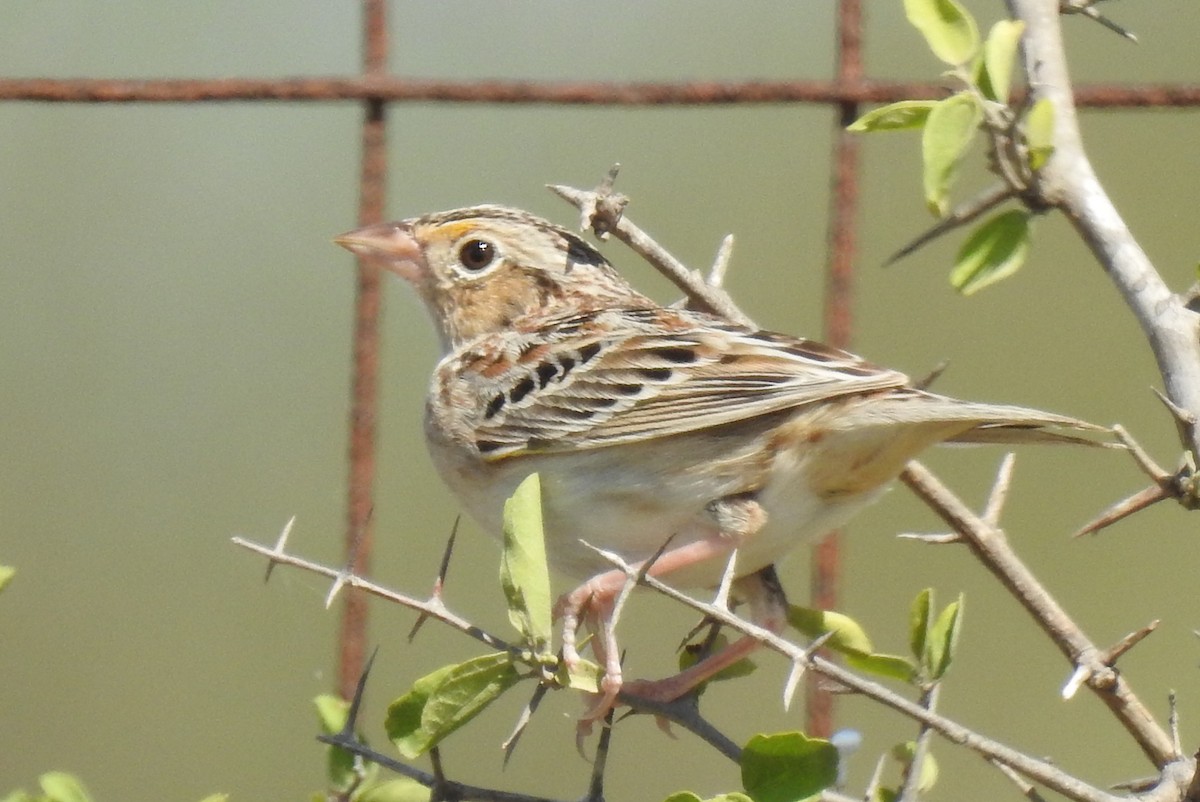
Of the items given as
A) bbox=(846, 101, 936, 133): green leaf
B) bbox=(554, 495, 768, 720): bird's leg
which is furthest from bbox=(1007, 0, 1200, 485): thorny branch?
bbox=(554, 495, 768, 720): bird's leg

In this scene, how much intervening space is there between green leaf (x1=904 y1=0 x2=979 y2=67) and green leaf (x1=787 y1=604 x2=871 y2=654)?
0.73 meters

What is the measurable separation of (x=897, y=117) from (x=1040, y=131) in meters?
0.17

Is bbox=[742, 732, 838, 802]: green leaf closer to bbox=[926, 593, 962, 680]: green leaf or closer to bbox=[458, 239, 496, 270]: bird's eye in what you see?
bbox=[926, 593, 962, 680]: green leaf

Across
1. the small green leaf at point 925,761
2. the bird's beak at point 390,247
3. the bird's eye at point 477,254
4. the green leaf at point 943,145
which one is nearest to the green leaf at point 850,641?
the small green leaf at point 925,761

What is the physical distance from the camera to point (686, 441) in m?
2.83

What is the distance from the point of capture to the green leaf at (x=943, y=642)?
209 centimetres

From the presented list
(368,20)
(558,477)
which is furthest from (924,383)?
(368,20)

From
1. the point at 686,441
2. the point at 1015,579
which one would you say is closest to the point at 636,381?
the point at 686,441

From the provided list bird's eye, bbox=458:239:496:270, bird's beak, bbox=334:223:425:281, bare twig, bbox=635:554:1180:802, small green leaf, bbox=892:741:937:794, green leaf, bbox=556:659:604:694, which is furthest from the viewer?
bird's eye, bbox=458:239:496:270

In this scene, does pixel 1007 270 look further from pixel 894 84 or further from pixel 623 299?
pixel 623 299

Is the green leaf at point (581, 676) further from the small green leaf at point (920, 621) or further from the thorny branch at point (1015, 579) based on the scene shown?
the small green leaf at point (920, 621)

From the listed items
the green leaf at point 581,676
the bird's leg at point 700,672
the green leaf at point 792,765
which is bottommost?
the bird's leg at point 700,672

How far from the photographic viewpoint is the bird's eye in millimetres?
3631

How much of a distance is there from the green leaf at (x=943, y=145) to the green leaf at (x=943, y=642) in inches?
19.4
